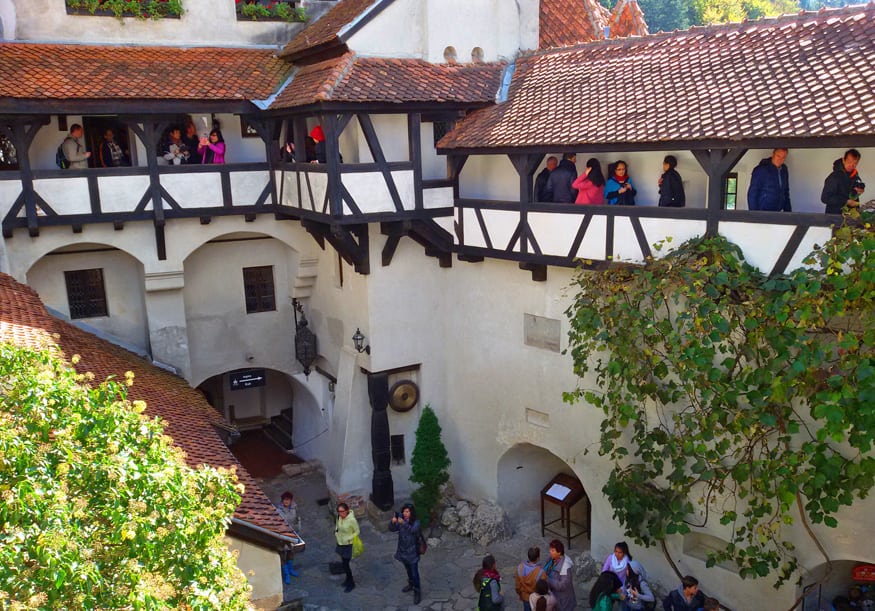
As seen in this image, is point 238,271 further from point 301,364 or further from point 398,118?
point 398,118

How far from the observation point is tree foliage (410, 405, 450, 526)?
43.5 feet

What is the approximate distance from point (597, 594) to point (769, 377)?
3.41 m

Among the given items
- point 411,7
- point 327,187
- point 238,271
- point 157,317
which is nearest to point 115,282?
point 157,317

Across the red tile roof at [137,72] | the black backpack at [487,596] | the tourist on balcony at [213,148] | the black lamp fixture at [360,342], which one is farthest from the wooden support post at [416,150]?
the black backpack at [487,596]

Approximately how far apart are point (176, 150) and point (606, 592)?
32.6 ft

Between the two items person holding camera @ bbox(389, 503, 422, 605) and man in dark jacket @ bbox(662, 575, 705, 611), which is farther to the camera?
person holding camera @ bbox(389, 503, 422, 605)

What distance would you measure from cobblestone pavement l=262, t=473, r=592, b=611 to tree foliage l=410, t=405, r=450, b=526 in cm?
60

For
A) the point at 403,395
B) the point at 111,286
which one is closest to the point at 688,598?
the point at 403,395

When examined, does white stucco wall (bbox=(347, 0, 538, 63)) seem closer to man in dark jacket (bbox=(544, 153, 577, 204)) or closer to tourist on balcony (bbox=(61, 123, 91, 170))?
man in dark jacket (bbox=(544, 153, 577, 204))

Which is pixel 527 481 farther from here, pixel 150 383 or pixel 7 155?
pixel 7 155

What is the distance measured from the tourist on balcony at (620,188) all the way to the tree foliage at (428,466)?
5.39 meters

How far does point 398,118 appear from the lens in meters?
12.5

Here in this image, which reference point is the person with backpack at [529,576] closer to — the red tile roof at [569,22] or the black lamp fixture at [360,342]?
the black lamp fixture at [360,342]

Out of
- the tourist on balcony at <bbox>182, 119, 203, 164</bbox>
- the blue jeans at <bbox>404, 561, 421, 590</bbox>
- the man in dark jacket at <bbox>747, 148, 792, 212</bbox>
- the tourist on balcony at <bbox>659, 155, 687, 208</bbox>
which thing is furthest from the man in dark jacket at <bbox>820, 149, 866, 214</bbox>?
the tourist on balcony at <bbox>182, 119, 203, 164</bbox>
